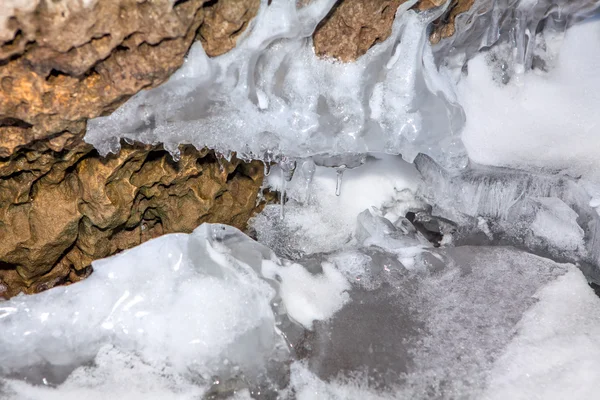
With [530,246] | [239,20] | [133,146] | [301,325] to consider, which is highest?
[239,20]

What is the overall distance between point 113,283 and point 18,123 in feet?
2.13

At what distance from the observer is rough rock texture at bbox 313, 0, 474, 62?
7.07 ft

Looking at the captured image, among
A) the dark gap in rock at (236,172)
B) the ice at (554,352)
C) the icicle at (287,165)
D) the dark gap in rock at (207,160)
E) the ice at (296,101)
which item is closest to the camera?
the ice at (554,352)

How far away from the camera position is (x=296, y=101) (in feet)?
7.58

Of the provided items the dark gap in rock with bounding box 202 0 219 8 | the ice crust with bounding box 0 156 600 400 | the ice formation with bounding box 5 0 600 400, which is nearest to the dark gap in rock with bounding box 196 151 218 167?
the ice formation with bounding box 5 0 600 400

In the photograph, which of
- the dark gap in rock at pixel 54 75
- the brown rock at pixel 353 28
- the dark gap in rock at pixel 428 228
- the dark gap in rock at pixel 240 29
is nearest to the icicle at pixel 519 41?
the brown rock at pixel 353 28

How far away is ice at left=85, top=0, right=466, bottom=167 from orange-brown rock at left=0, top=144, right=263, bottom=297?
24cm

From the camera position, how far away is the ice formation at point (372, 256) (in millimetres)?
1991

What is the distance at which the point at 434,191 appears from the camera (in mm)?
2986

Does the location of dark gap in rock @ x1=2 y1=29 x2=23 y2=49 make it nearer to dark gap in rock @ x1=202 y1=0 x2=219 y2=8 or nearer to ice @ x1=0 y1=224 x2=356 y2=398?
dark gap in rock @ x1=202 y1=0 x2=219 y2=8

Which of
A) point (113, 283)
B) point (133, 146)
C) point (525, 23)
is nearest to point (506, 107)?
point (525, 23)

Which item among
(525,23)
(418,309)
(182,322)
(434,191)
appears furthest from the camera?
(434,191)

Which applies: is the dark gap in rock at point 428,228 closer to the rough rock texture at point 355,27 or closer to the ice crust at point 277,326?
the ice crust at point 277,326

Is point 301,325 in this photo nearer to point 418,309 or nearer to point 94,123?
point 418,309
